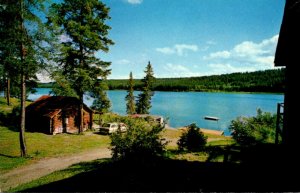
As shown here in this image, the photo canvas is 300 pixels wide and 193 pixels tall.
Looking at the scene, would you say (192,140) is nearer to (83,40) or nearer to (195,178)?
(195,178)

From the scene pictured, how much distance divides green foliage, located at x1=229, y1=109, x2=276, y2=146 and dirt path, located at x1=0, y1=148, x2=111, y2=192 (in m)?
12.0

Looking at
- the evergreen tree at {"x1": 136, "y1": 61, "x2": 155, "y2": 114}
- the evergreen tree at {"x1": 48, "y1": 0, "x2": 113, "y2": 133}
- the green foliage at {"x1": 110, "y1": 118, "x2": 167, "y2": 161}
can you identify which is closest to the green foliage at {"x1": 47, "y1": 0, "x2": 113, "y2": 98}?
the evergreen tree at {"x1": 48, "y1": 0, "x2": 113, "y2": 133}

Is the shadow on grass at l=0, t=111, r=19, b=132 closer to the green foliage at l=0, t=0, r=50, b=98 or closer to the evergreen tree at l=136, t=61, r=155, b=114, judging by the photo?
the green foliage at l=0, t=0, r=50, b=98

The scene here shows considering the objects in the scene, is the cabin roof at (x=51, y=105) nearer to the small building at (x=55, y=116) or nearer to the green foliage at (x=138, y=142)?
the small building at (x=55, y=116)

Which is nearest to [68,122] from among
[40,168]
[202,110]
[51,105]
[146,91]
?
→ [51,105]

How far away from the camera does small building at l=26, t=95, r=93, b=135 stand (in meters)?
33.0

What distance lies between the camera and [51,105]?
3562 centimetres

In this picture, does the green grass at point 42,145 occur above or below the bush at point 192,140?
below

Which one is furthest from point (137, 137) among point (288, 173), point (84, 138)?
point (84, 138)

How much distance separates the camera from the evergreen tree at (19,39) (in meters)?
18.5

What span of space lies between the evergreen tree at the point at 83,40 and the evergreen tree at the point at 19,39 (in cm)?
843

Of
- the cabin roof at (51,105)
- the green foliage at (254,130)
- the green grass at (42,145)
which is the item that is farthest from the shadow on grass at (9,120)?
the green foliage at (254,130)

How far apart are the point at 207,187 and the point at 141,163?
4.14 m

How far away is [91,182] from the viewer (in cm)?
1038
